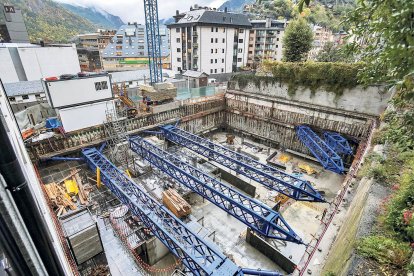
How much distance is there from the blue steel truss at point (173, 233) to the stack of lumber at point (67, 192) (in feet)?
4.73

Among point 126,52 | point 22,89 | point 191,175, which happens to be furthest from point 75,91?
point 126,52

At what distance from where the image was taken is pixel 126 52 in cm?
5638

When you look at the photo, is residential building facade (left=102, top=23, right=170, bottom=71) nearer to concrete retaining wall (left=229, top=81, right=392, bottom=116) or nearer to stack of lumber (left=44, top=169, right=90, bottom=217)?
concrete retaining wall (left=229, top=81, right=392, bottom=116)

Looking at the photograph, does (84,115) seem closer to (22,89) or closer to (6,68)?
(22,89)

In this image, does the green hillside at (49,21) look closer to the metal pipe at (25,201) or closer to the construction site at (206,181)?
the construction site at (206,181)

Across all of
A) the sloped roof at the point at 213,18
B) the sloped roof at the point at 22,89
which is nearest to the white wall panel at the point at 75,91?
the sloped roof at the point at 22,89

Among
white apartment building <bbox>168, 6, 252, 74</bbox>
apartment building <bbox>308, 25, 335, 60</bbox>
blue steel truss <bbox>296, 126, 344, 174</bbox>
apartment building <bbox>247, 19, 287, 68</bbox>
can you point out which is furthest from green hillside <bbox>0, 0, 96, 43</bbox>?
apartment building <bbox>308, 25, 335, 60</bbox>

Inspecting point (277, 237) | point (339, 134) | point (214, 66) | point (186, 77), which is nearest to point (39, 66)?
point (186, 77)

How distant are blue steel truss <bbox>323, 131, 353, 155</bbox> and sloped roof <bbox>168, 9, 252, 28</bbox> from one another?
97.9 ft

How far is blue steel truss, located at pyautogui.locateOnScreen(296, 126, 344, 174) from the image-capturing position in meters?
15.6

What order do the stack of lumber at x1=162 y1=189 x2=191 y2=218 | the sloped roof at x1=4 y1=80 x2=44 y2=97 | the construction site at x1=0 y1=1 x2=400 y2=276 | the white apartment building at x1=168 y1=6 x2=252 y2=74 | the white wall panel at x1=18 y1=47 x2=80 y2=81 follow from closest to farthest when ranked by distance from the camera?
the construction site at x1=0 y1=1 x2=400 y2=276 → the stack of lumber at x1=162 y1=189 x2=191 y2=218 → the sloped roof at x1=4 y1=80 x2=44 y2=97 → the white wall panel at x1=18 y1=47 x2=80 y2=81 → the white apartment building at x1=168 y1=6 x2=252 y2=74

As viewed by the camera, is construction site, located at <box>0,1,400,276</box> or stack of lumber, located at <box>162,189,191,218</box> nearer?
construction site, located at <box>0,1,400,276</box>

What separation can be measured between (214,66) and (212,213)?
35260 millimetres

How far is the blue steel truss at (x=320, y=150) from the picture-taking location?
15.6 metres
